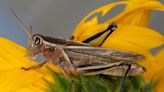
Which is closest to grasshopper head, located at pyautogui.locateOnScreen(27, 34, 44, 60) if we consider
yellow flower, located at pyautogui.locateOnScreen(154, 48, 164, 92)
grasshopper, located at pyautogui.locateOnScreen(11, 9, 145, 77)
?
grasshopper, located at pyautogui.locateOnScreen(11, 9, 145, 77)

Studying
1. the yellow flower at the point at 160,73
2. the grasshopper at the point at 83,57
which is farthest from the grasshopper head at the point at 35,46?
the yellow flower at the point at 160,73

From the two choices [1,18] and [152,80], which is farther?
[1,18]

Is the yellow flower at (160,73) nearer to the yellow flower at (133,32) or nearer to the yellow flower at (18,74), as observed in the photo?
the yellow flower at (133,32)

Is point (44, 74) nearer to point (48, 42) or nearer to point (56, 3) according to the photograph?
point (48, 42)

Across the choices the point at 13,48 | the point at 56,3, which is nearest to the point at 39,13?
the point at 56,3
